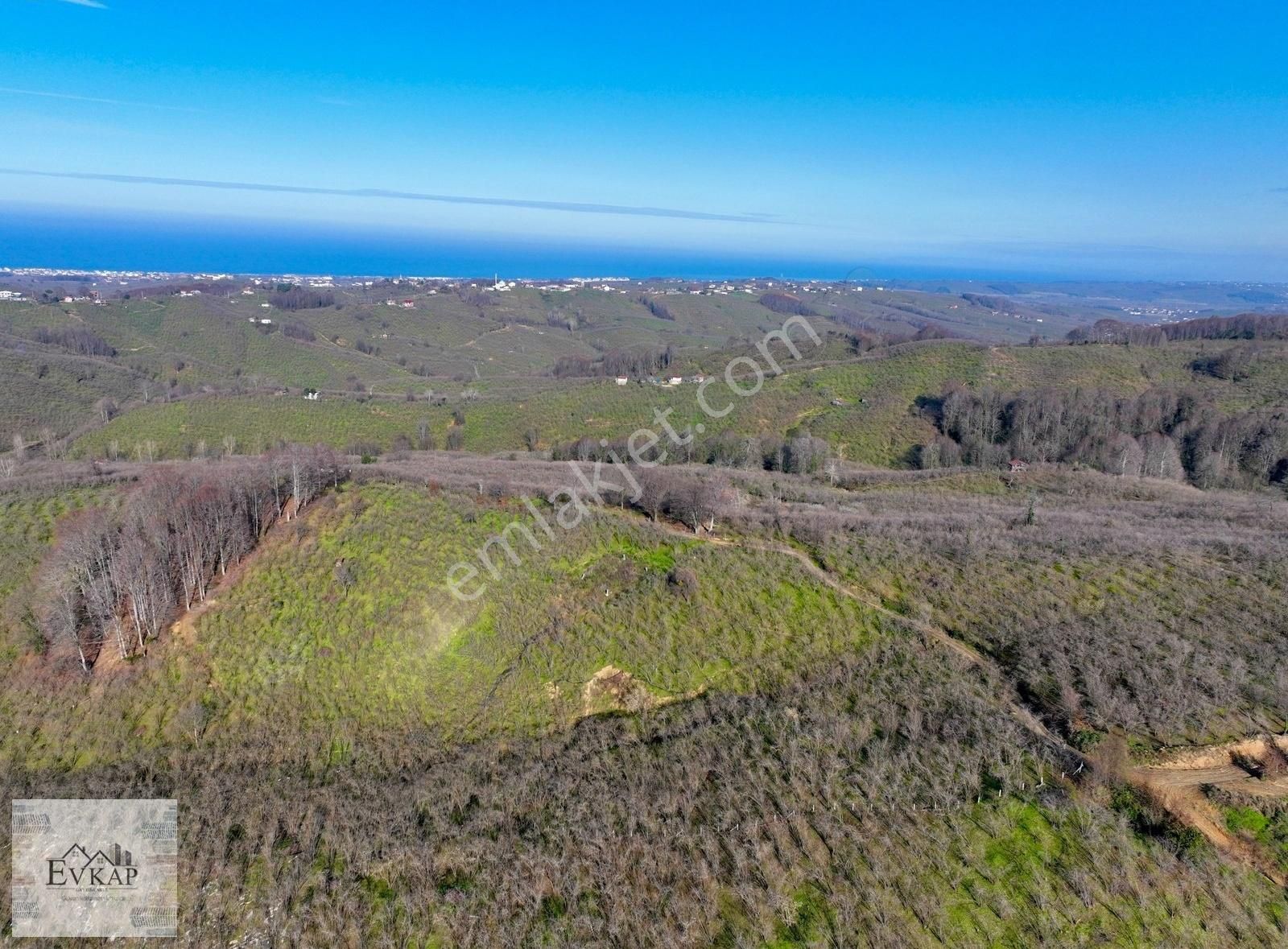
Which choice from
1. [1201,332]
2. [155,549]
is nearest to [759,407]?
[155,549]

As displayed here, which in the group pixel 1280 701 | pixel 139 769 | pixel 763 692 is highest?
pixel 1280 701

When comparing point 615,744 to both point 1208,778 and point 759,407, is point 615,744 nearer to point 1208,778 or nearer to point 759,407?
point 1208,778

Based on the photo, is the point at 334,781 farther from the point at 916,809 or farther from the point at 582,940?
the point at 916,809

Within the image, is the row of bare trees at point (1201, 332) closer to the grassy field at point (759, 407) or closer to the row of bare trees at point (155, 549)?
the grassy field at point (759, 407)

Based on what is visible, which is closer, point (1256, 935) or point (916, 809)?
point (1256, 935)

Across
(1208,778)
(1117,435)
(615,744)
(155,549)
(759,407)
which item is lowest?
(615,744)

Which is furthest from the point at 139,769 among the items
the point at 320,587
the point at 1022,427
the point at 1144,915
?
the point at 1022,427

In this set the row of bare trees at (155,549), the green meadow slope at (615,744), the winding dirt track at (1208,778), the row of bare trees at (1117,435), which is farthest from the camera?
the row of bare trees at (1117,435)

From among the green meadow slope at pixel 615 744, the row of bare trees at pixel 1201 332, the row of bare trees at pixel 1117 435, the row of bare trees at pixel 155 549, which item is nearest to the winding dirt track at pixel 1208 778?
the green meadow slope at pixel 615 744
